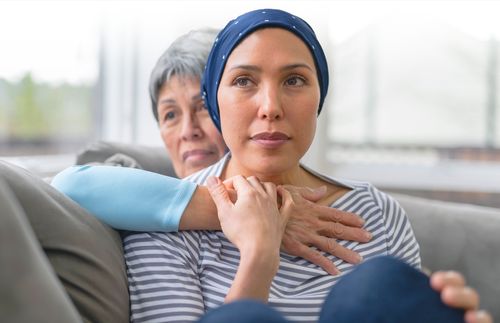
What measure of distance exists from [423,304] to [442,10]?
2.28 m

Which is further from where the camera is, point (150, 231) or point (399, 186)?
point (399, 186)

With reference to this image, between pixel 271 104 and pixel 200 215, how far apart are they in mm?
233

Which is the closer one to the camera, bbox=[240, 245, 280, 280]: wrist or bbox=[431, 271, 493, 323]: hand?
bbox=[431, 271, 493, 323]: hand

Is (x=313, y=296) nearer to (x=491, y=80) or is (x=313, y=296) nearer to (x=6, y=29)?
(x=6, y=29)

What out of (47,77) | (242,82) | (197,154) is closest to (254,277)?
(242,82)

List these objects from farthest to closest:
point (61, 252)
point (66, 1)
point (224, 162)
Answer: point (66, 1), point (224, 162), point (61, 252)

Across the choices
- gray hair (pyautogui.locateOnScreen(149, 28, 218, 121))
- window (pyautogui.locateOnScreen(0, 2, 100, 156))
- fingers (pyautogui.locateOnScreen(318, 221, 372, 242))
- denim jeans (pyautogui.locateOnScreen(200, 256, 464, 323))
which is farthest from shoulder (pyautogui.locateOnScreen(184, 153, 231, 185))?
window (pyautogui.locateOnScreen(0, 2, 100, 156))

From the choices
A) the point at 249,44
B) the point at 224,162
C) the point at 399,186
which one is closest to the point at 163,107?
the point at 224,162

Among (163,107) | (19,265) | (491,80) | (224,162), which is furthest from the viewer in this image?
(491,80)

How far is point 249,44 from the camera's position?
1.27m

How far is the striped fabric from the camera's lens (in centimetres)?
117

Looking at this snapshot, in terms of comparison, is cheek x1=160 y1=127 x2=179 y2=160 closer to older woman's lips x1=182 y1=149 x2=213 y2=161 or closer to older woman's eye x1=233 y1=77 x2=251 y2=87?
older woman's lips x1=182 y1=149 x2=213 y2=161

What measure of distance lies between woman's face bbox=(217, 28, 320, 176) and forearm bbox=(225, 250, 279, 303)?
0.20m

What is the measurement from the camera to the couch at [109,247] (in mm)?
959
